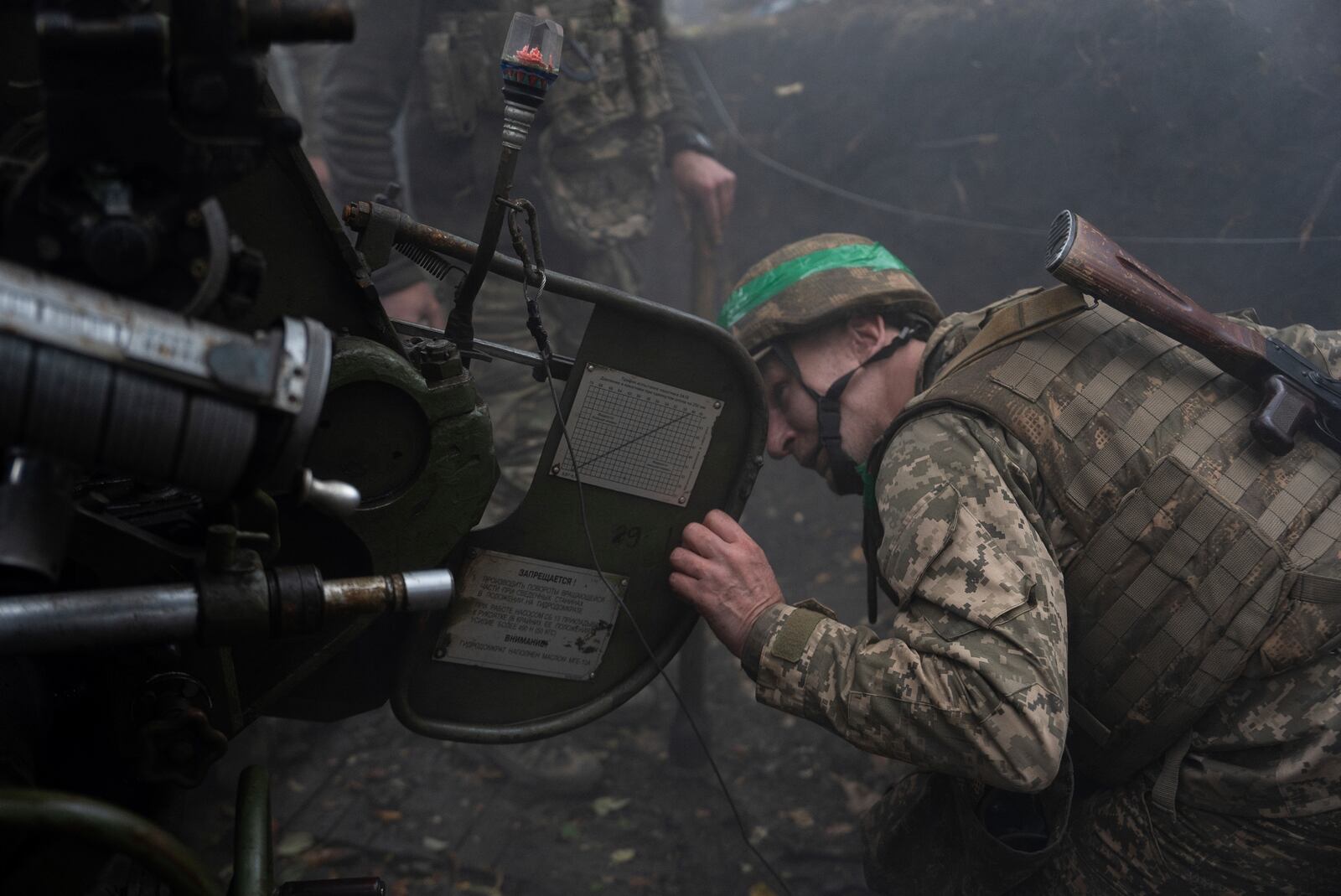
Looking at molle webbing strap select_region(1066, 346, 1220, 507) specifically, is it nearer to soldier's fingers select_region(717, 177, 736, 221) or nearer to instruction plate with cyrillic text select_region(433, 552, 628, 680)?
instruction plate with cyrillic text select_region(433, 552, 628, 680)

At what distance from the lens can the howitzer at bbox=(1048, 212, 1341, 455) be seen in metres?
2.06

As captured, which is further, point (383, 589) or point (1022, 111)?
point (1022, 111)

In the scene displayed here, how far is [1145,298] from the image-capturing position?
6.89 feet

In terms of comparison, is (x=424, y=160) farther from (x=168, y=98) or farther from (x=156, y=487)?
(x=168, y=98)

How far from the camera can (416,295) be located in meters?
3.71

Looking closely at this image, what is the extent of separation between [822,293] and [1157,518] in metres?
1.07

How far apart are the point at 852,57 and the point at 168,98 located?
4.52 m

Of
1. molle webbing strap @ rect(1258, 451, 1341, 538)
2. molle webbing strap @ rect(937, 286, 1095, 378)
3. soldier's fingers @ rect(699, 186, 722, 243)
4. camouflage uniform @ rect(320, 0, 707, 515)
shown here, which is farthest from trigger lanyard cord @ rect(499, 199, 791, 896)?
soldier's fingers @ rect(699, 186, 722, 243)

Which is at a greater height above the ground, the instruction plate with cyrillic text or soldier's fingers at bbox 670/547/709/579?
soldier's fingers at bbox 670/547/709/579

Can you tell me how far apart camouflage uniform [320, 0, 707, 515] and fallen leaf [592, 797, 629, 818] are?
1.25m

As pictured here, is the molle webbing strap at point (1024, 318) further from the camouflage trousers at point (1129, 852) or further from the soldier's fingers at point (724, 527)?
the camouflage trousers at point (1129, 852)

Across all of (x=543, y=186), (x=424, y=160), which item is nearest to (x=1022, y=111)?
(x=543, y=186)

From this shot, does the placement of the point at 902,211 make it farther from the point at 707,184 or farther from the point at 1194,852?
the point at 1194,852

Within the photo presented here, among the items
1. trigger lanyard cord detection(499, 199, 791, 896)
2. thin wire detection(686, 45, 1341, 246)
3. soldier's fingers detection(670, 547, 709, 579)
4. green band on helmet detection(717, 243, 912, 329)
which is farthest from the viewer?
thin wire detection(686, 45, 1341, 246)
